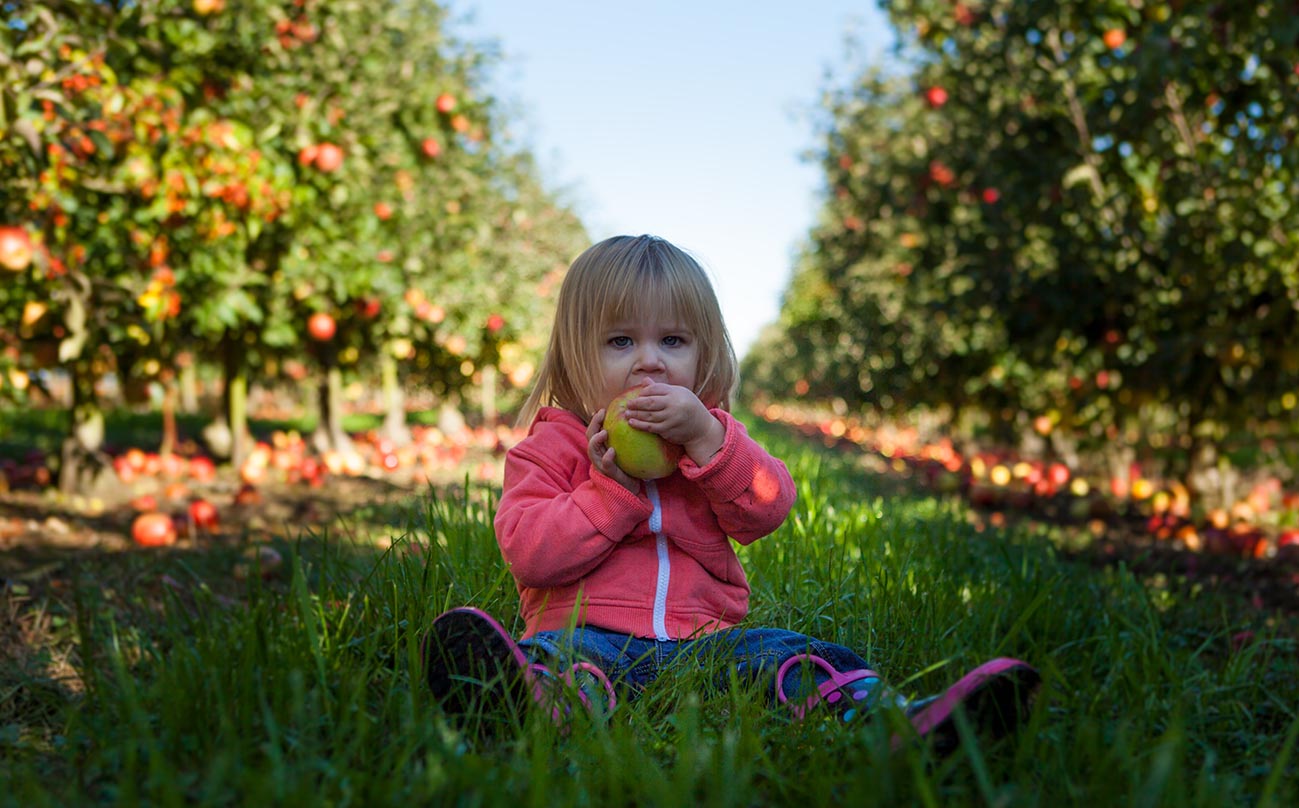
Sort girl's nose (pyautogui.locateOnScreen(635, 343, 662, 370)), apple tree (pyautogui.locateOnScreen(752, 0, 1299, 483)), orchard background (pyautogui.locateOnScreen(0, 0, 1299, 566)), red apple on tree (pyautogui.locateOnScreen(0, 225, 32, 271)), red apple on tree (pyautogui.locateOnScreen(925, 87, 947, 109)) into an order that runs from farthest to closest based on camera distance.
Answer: red apple on tree (pyautogui.locateOnScreen(925, 87, 947, 109)) < apple tree (pyautogui.locateOnScreen(752, 0, 1299, 483)) < orchard background (pyautogui.locateOnScreen(0, 0, 1299, 566)) < red apple on tree (pyautogui.locateOnScreen(0, 225, 32, 271)) < girl's nose (pyautogui.locateOnScreen(635, 343, 662, 370))

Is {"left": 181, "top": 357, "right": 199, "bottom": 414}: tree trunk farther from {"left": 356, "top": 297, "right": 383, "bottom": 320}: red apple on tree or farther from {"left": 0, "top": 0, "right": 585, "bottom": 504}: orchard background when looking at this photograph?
{"left": 356, "top": 297, "right": 383, "bottom": 320}: red apple on tree

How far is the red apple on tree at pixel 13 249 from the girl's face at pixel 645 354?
3.34m

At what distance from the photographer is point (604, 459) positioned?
210 cm

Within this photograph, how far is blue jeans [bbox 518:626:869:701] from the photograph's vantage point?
6.47 ft

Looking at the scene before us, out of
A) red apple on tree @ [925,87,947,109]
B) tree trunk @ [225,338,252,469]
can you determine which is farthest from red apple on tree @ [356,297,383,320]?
red apple on tree @ [925,87,947,109]

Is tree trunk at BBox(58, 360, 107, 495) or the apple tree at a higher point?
the apple tree

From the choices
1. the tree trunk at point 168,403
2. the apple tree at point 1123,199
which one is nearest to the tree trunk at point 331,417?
the tree trunk at point 168,403

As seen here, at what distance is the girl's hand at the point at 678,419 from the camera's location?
6.75ft

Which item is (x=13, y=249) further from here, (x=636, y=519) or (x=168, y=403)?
(x=168, y=403)

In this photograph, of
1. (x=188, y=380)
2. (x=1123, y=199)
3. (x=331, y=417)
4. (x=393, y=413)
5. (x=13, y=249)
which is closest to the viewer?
(x=13, y=249)

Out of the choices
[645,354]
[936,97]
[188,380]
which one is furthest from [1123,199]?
[188,380]

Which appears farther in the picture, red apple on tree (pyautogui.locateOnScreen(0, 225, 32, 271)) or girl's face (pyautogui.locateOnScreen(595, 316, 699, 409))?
red apple on tree (pyautogui.locateOnScreen(0, 225, 32, 271))

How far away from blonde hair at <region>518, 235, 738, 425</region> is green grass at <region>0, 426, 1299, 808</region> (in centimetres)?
49

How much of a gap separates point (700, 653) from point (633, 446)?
1.45ft
